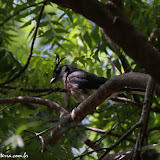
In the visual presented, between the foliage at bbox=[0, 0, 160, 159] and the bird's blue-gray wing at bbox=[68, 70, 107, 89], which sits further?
the bird's blue-gray wing at bbox=[68, 70, 107, 89]

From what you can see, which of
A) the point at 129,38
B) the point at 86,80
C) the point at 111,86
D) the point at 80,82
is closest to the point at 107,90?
the point at 111,86

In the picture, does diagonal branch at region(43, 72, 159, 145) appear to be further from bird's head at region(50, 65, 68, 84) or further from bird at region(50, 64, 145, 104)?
bird's head at region(50, 65, 68, 84)

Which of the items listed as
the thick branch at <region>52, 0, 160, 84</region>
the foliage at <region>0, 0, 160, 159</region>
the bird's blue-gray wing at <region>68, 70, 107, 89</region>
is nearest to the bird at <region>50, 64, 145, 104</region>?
the bird's blue-gray wing at <region>68, 70, 107, 89</region>

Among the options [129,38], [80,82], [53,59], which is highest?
[129,38]

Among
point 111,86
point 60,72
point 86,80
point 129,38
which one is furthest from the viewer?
point 60,72

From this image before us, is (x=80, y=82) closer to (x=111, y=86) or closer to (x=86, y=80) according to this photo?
(x=86, y=80)

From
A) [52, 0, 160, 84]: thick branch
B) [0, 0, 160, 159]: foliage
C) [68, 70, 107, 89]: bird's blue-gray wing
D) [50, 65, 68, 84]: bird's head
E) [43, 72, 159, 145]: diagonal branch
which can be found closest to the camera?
[52, 0, 160, 84]: thick branch

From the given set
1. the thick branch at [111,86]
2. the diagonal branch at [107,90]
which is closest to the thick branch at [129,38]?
the diagonal branch at [107,90]

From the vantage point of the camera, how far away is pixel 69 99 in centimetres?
590

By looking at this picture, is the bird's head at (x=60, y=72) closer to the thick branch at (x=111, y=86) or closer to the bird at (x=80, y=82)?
the bird at (x=80, y=82)

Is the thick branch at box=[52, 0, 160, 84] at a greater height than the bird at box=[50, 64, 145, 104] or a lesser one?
greater

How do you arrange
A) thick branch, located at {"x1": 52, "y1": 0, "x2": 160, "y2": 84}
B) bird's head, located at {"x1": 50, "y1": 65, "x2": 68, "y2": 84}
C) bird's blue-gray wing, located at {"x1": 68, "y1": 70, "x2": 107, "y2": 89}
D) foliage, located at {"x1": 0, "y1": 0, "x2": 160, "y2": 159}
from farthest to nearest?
bird's head, located at {"x1": 50, "y1": 65, "x2": 68, "y2": 84} → bird's blue-gray wing, located at {"x1": 68, "y1": 70, "x2": 107, "y2": 89} → foliage, located at {"x1": 0, "y1": 0, "x2": 160, "y2": 159} → thick branch, located at {"x1": 52, "y1": 0, "x2": 160, "y2": 84}

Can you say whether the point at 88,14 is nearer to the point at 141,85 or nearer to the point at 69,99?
the point at 141,85

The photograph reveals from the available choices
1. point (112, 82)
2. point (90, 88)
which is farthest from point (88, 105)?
point (90, 88)
